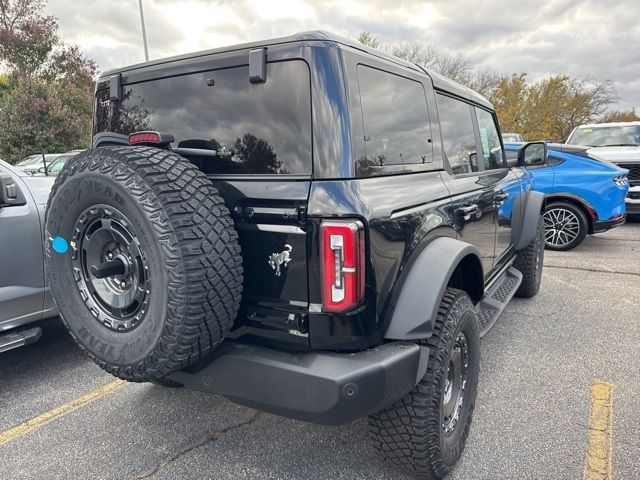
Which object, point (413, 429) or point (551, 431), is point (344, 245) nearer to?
point (413, 429)

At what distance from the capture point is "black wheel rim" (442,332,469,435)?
89.7 inches

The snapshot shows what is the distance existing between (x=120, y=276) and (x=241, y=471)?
3.70 feet

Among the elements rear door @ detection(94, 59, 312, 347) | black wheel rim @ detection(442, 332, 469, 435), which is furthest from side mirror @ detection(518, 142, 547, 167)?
rear door @ detection(94, 59, 312, 347)

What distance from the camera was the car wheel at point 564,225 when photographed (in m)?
6.86

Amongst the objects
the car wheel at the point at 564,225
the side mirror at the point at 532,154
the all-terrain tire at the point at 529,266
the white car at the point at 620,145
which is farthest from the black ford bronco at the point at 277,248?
the white car at the point at 620,145

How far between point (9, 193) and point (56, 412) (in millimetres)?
1434

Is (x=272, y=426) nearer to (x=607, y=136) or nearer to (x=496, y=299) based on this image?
(x=496, y=299)

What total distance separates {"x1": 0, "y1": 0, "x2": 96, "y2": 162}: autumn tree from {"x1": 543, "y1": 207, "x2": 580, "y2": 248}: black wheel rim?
17.6 meters

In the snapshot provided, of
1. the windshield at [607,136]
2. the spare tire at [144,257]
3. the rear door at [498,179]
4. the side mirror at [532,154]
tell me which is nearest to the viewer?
the spare tire at [144,257]

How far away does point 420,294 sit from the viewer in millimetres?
1937

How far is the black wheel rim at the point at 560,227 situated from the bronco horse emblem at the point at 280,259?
20.8ft

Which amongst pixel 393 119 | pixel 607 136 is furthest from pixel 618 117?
pixel 393 119

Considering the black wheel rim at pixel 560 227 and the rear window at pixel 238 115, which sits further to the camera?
the black wheel rim at pixel 560 227

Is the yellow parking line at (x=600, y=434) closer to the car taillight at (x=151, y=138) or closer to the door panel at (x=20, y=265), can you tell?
the car taillight at (x=151, y=138)
